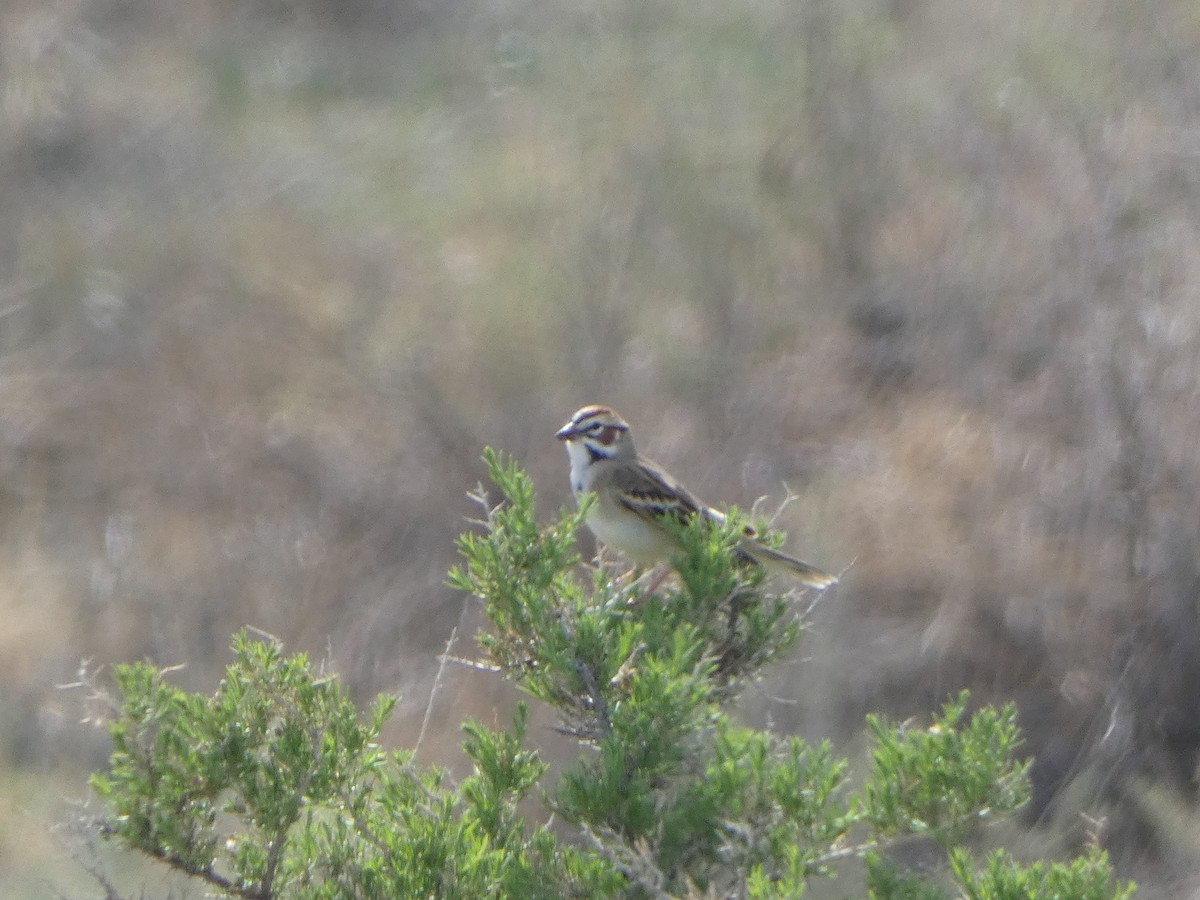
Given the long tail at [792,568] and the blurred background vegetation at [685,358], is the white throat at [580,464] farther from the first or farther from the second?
the blurred background vegetation at [685,358]

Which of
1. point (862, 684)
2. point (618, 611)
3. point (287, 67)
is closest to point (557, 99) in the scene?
point (287, 67)

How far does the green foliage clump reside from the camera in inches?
112

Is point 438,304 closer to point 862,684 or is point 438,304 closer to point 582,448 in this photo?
point 862,684

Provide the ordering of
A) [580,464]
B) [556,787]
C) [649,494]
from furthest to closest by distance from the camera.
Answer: [580,464]
[649,494]
[556,787]

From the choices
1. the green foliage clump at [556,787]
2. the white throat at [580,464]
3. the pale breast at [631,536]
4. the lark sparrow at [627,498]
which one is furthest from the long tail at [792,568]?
the green foliage clump at [556,787]

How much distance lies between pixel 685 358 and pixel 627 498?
507cm

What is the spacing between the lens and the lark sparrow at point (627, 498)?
480 centimetres

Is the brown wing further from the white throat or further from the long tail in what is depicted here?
the long tail

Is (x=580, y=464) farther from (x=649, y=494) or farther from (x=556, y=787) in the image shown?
(x=556, y=787)

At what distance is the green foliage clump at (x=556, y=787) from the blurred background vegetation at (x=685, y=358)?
154 inches

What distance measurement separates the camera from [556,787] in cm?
307

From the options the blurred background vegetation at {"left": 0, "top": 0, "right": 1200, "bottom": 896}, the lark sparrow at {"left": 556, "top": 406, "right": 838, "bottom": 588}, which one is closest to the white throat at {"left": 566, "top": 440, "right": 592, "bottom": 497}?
the lark sparrow at {"left": 556, "top": 406, "right": 838, "bottom": 588}

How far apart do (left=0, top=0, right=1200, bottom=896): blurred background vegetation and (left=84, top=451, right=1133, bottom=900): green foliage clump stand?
3908 mm

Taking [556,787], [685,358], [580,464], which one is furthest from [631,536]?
[685,358]
